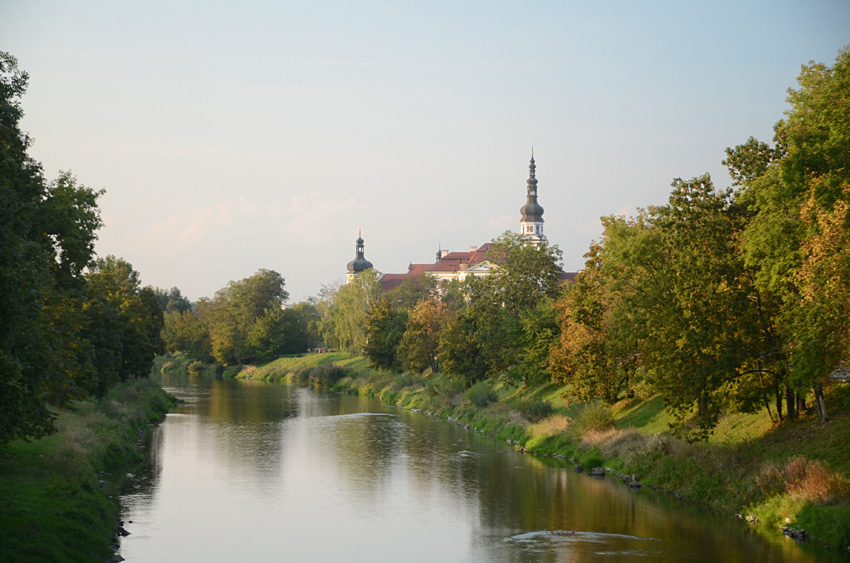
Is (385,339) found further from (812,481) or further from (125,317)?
(812,481)

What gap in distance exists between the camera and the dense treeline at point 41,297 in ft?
59.1

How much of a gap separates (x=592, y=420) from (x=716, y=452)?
10.1m

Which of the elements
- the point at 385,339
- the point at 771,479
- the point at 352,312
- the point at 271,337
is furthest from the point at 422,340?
the point at 771,479

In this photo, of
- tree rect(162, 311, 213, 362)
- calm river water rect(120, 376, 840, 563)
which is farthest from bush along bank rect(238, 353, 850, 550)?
tree rect(162, 311, 213, 362)

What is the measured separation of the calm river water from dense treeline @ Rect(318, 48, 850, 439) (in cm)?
475

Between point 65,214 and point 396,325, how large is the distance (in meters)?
51.9

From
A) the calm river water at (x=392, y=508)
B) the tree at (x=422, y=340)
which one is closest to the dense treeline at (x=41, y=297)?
the calm river water at (x=392, y=508)

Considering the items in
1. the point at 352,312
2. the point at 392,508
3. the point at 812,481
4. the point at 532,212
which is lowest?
the point at 392,508

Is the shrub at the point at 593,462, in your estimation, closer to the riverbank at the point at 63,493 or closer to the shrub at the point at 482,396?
the shrub at the point at 482,396

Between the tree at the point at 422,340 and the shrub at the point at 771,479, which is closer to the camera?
the shrub at the point at 771,479

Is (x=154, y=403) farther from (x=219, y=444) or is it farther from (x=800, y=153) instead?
(x=800, y=153)

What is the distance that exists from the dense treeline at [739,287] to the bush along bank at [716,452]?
1064mm

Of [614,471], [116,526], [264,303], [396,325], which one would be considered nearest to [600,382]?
[614,471]

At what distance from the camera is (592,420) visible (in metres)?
40.0
